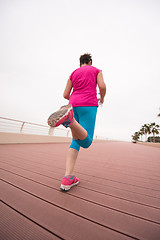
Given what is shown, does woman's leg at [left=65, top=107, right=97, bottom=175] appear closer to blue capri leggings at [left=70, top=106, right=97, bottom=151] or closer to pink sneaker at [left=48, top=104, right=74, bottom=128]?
blue capri leggings at [left=70, top=106, right=97, bottom=151]

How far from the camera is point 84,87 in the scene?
1119 mm

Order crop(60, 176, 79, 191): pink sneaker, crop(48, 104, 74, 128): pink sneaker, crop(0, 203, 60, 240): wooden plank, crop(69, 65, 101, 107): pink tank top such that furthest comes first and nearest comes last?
1. crop(69, 65, 101, 107): pink tank top
2. crop(60, 176, 79, 191): pink sneaker
3. crop(48, 104, 74, 128): pink sneaker
4. crop(0, 203, 60, 240): wooden plank

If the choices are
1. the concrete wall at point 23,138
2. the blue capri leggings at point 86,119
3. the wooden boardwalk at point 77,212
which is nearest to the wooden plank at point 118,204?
the wooden boardwalk at point 77,212

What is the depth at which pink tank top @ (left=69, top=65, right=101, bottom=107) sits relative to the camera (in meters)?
1.07

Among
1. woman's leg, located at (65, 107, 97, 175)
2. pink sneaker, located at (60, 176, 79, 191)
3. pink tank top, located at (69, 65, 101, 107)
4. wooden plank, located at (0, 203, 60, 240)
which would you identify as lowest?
wooden plank, located at (0, 203, 60, 240)

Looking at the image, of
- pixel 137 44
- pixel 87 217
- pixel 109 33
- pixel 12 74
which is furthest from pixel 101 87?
pixel 109 33

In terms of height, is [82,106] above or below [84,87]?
below

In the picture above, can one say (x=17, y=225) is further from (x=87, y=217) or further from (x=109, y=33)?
(x=109, y=33)

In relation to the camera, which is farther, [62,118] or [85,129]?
[85,129]

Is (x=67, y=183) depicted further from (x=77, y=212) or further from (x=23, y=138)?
(x=23, y=138)

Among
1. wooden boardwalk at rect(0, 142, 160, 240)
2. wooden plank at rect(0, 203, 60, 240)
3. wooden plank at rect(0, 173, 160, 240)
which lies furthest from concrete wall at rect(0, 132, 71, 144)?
wooden plank at rect(0, 203, 60, 240)

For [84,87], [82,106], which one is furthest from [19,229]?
[84,87]

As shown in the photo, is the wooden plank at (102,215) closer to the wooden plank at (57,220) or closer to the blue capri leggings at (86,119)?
the wooden plank at (57,220)

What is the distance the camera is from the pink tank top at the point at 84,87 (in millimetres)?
1069
